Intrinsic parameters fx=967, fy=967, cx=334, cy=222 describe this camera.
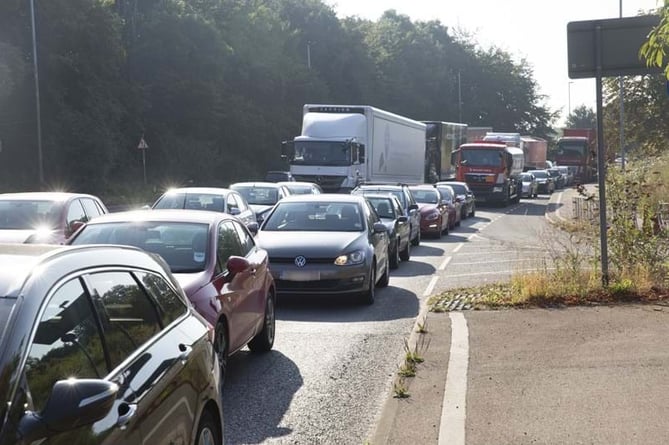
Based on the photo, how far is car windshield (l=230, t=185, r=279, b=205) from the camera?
78.3ft

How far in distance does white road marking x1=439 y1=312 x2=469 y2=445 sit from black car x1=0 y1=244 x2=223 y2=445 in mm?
1955

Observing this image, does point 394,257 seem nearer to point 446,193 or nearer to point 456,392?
point 456,392

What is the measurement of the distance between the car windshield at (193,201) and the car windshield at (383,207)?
364cm

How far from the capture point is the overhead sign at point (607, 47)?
11.8 m

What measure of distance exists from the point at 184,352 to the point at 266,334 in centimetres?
514

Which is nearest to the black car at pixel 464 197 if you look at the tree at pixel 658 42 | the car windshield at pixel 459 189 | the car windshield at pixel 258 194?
the car windshield at pixel 459 189

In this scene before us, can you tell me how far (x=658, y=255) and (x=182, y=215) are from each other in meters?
6.61

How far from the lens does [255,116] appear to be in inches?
2581

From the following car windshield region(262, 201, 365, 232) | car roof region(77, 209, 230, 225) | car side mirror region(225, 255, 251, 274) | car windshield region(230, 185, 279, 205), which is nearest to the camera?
car side mirror region(225, 255, 251, 274)

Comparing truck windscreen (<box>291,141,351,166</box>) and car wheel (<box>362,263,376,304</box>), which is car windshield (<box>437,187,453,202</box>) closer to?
truck windscreen (<box>291,141,351,166</box>)

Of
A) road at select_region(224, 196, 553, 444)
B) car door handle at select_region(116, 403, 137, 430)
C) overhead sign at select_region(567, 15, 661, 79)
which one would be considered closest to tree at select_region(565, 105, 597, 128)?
road at select_region(224, 196, 553, 444)

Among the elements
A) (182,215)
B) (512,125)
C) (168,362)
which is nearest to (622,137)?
(182,215)

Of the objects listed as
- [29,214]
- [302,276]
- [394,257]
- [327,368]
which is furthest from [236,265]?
[394,257]

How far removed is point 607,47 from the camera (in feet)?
39.2
